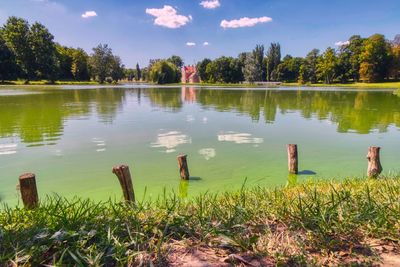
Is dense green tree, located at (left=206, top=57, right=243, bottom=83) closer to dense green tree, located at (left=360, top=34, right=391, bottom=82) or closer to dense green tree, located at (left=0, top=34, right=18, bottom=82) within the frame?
dense green tree, located at (left=360, top=34, right=391, bottom=82)

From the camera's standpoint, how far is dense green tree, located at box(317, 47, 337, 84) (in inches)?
3258

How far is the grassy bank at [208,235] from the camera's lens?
8.06 feet

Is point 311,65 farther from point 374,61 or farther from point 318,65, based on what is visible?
point 374,61

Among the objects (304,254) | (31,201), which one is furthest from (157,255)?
(31,201)

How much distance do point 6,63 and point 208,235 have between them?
88691 mm

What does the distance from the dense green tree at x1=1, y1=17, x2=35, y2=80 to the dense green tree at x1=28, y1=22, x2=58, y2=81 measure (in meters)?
1.12

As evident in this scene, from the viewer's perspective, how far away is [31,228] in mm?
2836

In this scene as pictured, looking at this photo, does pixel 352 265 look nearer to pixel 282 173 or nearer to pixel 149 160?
pixel 282 173

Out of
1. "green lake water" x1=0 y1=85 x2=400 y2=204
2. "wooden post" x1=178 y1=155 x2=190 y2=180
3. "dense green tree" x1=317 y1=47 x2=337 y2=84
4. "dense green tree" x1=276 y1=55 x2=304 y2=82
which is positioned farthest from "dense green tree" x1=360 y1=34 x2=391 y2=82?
"wooden post" x1=178 y1=155 x2=190 y2=180

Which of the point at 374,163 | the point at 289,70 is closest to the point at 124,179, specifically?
the point at 374,163

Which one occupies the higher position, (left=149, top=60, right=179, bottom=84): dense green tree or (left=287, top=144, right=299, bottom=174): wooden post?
(left=149, top=60, right=179, bottom=84): dense green tree

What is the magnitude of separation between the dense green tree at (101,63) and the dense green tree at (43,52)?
14689 mm

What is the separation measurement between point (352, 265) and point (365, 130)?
1527cm

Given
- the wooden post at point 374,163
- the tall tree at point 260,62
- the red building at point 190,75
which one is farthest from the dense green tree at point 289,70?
the wooden post at point 374,163
